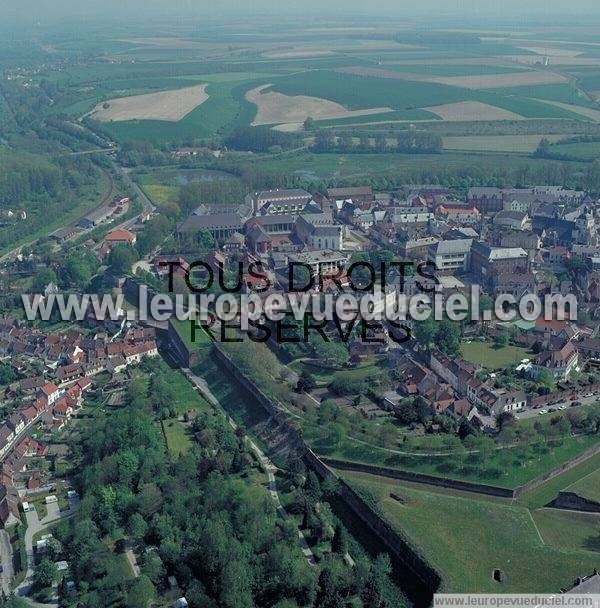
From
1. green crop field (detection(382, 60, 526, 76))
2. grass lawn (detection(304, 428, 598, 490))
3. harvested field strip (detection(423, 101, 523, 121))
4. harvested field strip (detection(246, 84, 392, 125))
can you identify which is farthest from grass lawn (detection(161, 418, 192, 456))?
green crop field (detection(382, 60, 526, 76))

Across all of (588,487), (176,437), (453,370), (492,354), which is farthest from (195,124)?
(588,487)

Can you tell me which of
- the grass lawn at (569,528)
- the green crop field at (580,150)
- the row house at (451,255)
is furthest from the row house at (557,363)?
the green crop field at (580,150)

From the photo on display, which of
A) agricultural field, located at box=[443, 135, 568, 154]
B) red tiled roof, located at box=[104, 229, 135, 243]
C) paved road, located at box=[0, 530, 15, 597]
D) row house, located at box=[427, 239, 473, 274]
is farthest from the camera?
agricultural field, located at box=[443, 135, 568, 154]

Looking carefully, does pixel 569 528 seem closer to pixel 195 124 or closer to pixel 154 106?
pixel 195 124

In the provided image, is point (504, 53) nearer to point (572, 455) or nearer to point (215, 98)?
point (215, 98)

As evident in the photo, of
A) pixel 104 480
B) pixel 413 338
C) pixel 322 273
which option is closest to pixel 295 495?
pixel 104 480

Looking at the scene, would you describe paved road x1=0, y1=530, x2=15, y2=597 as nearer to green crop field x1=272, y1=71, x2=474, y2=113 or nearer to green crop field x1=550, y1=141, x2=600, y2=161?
green crop field x1=550, y1=141, x2=600, y2=161

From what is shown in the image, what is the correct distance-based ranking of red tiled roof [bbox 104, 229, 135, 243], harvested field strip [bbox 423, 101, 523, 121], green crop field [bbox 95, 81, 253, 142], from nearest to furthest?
red tiled roof [bbox 104, 229, 135, 243] < green crop field [bbox 95, 81, 253, 142] < harvested field strip [bbox 423, 101, 523, 121]
